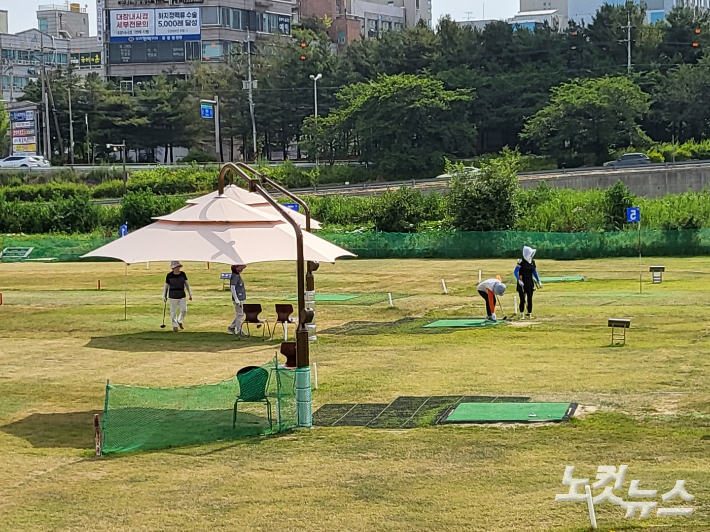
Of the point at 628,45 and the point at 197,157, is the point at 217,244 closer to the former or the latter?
the point at 197,157

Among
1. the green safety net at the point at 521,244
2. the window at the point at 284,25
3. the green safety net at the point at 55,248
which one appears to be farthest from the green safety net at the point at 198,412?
the window at the point at 284,25

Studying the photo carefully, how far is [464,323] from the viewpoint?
28.3m

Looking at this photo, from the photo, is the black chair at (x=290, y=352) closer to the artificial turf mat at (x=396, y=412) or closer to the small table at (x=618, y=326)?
the artificial turf mat at (x=396, y=412)

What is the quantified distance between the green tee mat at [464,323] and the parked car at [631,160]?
56.9 m

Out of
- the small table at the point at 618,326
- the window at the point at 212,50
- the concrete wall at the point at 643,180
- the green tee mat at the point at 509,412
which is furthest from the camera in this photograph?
the window at the point at 212,50

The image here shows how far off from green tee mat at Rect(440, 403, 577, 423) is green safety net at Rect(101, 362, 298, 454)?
99.0 inches

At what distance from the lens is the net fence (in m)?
51.4

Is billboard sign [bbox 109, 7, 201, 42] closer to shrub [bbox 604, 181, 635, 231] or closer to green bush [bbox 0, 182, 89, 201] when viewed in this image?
green bush [bbox 0, 182, 89, 201]

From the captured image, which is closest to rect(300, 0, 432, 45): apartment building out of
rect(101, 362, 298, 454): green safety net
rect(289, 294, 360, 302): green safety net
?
rect(289, 294, 360, 302): green safety net

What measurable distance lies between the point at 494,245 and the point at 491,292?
85.7 ft

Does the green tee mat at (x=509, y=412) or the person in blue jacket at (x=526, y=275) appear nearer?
the green tee mat at (x=509, y=412)

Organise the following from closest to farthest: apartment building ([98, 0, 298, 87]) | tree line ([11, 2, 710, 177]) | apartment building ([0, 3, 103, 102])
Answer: tree line ([11, 2, 710, 177]) < apartment building ([98, 0, 298, 87]) < apartment building ([0, 3, 103, 102])

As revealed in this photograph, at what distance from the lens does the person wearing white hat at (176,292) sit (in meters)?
27.6

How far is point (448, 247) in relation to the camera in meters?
54.6
